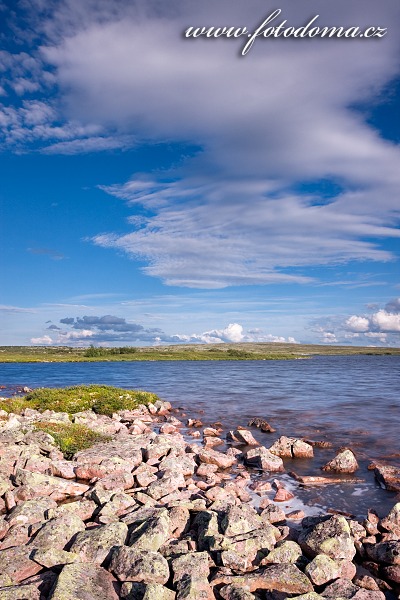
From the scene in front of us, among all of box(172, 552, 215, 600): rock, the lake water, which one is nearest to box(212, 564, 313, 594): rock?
box(172, 552, 215, 600): rock

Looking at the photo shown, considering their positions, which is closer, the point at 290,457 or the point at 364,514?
the point at 364,514

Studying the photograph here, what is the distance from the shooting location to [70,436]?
808 inches

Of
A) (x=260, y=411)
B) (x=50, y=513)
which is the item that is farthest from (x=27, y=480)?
(x=260, y=411)

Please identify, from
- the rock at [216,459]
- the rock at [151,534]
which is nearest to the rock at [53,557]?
the rock at [151,534]

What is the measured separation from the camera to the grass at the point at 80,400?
3219 centimetres

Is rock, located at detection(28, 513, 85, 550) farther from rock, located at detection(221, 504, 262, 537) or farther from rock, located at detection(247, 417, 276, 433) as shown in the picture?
rock, located at detection(247, 417, 276, 433)

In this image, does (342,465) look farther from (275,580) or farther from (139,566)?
(139,566)

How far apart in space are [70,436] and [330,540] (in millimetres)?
13436

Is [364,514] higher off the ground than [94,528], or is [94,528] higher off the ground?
[94,528]

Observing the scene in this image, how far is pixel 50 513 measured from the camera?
37.2 ft

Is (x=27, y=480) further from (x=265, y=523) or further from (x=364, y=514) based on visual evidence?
(x=364, y=514)

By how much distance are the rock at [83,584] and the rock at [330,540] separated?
14.9 ft

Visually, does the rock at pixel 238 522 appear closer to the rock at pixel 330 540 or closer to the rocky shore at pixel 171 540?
the rocky shore at pixel 171 540

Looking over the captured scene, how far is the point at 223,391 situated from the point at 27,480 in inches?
1516
